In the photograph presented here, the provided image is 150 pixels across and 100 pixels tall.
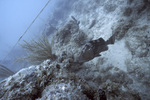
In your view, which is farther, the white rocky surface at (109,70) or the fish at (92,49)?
the fish at (92,49)

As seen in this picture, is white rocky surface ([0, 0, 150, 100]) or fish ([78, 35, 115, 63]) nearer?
white rocky surface ([0, 0, 150, 100])

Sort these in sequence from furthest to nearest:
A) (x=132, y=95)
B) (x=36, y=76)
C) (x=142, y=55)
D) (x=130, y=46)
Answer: (x=130, y=46), (x=142, y=55), (x=36, y=76), (x=132, y=95)

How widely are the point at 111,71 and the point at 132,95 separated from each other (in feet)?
2.81

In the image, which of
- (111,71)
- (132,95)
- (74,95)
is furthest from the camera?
(111,71)

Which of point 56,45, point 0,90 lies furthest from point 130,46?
point 0,90

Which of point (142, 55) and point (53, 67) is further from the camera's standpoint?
point (142, 55)

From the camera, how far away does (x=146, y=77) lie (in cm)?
176

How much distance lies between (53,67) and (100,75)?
1341 mm

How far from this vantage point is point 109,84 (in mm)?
1557

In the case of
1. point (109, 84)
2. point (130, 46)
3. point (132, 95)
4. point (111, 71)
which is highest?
point (130, 46)

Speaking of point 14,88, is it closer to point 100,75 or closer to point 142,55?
point 100,75

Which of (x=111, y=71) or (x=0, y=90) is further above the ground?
(x=0, y=90)

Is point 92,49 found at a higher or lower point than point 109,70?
higher

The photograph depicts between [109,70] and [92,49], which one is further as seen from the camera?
[92,49]
